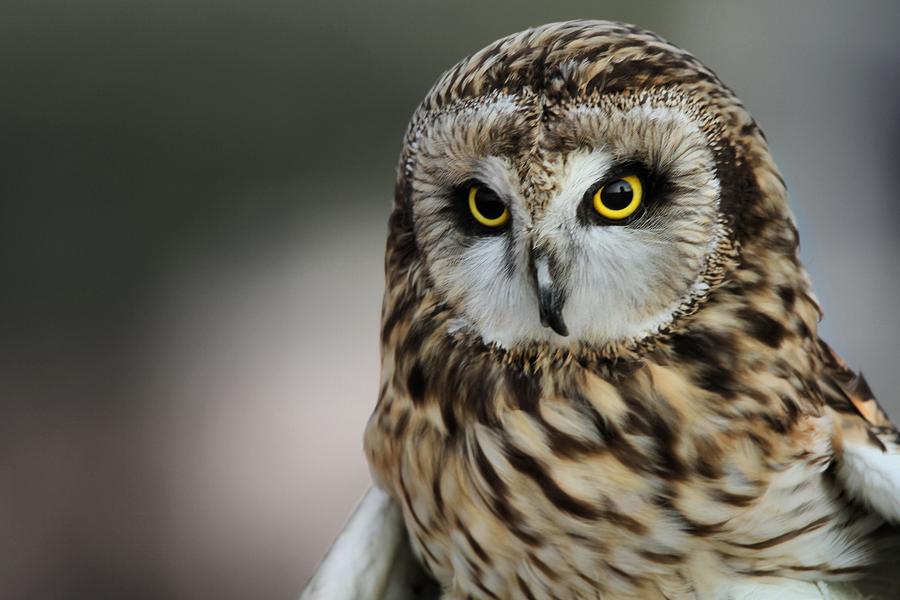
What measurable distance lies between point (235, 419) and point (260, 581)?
395 mm

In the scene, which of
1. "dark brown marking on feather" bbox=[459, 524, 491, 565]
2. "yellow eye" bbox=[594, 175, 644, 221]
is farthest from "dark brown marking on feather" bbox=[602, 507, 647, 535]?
"yellow eye" bbox=[594, 175, 644, 221]

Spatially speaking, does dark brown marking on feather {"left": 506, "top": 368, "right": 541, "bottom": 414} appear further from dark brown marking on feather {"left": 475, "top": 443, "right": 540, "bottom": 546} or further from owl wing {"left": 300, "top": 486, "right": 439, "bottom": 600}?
owl wing {"left": 300, "top": 486, "right": 439, "bottom": 600}

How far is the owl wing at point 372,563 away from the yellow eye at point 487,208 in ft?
1.02

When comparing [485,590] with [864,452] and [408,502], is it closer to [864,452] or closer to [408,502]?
[408,502]

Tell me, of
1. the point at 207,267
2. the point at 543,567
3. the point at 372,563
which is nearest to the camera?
the point at 543,567

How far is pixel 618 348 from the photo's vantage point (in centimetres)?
63

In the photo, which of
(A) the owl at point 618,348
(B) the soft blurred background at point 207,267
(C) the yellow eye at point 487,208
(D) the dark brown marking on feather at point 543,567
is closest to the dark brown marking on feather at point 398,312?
(A) the owl at point 618,348

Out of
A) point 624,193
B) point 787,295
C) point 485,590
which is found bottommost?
point 485,590

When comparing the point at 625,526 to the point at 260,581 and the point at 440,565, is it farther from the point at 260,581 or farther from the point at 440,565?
the point at 260,581

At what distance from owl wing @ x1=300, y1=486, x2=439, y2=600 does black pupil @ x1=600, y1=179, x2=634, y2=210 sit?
1.20 feet

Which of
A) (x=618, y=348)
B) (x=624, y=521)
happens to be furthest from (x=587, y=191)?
(x=624, y=521)

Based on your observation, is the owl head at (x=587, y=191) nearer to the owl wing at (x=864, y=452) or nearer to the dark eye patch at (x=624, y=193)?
the dark eye patch at (x=624, y=193)

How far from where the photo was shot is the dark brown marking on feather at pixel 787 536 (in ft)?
2.13

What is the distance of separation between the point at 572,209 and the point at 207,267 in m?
1.65
